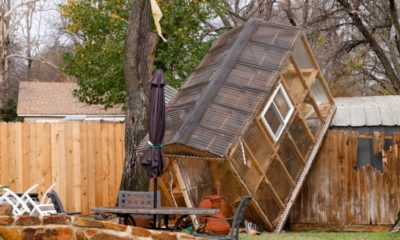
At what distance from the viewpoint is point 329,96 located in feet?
35.6

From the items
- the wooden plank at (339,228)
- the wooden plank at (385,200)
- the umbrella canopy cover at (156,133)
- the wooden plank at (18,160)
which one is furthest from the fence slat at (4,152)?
the wooden plank at (385,200)

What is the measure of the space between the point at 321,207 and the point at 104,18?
9.79 metres

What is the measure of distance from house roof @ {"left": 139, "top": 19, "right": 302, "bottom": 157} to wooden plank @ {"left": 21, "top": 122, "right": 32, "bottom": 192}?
3459 millimetres

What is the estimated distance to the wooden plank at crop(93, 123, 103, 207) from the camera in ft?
39.3

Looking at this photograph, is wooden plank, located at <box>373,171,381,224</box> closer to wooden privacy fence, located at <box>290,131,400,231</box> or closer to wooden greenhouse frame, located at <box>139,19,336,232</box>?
wooden privacy fence, located at <box>290,131,400,231</box>

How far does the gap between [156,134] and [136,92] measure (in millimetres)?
3701

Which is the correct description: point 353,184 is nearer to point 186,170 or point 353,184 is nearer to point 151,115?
point 186,170

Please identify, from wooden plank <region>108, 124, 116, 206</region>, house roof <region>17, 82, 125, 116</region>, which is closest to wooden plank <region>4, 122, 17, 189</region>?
wooden plank <region>108, 124, 116, 206</region>

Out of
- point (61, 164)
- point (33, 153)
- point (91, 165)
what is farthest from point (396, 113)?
point (33, 153)

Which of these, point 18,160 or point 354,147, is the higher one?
point 354,147

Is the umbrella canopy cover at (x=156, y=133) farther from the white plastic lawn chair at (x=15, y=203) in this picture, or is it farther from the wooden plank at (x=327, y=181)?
the wooden plank at (x=327, y=181)

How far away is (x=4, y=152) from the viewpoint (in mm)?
11383

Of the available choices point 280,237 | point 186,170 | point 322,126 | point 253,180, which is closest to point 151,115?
point 186,170

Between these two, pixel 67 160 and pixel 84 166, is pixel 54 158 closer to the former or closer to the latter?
pixel 67 160
